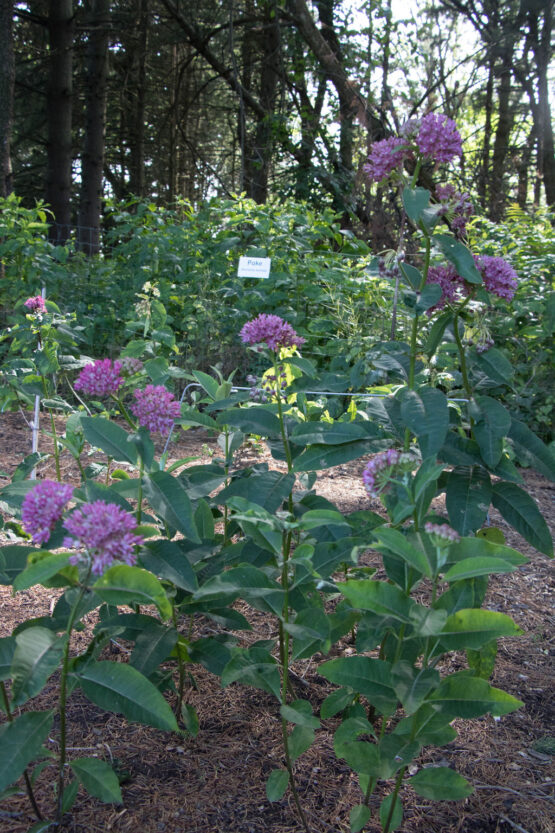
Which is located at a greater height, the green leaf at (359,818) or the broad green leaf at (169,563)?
the broad green leaf at (169,563)

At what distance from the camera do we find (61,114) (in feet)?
39.3

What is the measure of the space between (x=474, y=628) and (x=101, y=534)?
24.5 inches

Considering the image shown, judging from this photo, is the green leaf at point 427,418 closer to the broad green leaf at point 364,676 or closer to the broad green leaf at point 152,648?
the broad green leaf at point 364,676

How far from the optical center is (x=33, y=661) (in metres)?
1.08

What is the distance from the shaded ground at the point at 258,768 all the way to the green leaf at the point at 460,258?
41.1 inches

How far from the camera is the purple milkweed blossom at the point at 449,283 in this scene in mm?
1633

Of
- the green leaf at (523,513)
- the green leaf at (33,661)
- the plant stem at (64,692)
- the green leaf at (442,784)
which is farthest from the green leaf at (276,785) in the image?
the green leaf at (523,513)

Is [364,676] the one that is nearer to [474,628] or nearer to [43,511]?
[474,628]

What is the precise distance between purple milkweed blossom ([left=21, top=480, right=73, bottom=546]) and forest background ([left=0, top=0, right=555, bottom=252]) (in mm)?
6342

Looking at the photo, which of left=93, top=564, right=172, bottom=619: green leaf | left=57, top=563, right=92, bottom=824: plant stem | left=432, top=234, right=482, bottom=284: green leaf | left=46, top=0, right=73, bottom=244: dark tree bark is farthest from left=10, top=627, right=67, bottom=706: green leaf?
left=46, top=0, right=73, bottom=244: dark tree bark

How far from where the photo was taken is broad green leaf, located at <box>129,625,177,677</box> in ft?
4.49

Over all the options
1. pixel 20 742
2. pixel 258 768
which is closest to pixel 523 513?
pixel 258 768

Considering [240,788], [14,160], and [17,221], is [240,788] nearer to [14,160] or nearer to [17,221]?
[17,221]

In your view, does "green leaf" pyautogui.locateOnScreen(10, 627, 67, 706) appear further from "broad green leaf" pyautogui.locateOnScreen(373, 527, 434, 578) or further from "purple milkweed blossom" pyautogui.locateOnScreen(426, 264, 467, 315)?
"purple milkweed blossom" pyautogui.locateOnScreen(426, 264, 467, 315)
